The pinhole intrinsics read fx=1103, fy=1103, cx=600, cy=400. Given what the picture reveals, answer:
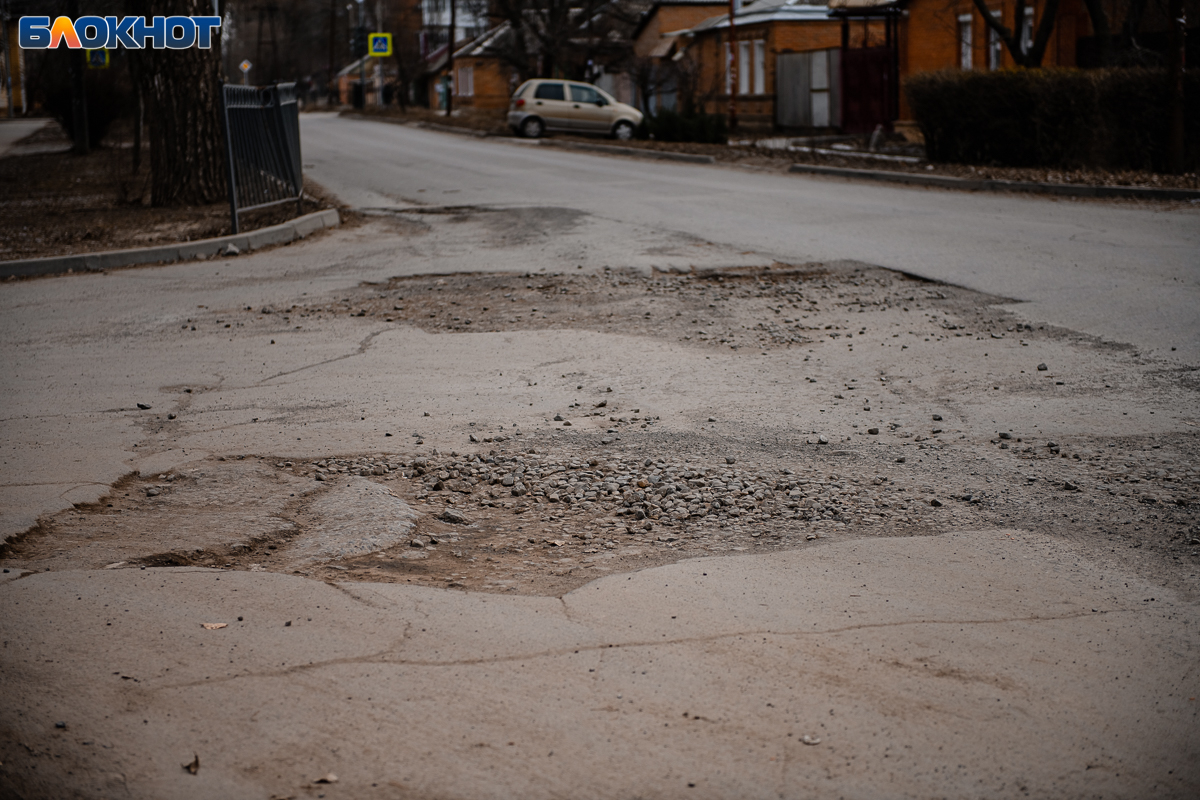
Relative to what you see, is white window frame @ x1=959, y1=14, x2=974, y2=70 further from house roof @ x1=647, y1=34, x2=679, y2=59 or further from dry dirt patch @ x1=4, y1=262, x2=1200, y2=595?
dry dirt patch @ x1=4, y1=262, x2=1200, y2=595

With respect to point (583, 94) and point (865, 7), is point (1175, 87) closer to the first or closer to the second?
point (865, 7)

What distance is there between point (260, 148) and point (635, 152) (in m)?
13.5

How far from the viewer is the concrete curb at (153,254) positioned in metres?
11.0

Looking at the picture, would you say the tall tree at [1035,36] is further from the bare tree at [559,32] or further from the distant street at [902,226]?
the bare tree at [559,32]

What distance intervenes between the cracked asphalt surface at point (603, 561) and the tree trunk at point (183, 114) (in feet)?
25.0

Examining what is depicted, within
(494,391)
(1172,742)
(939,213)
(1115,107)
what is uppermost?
(1115,107)

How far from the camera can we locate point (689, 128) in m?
27.2

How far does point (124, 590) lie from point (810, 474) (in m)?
2.83

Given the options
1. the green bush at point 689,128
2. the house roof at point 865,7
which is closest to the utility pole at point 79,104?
the green bush at point 689,128

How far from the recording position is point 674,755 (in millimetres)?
2748

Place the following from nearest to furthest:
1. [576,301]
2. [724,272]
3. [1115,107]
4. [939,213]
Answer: [576,301] → [724,272] → [939,213] → [1115,107]

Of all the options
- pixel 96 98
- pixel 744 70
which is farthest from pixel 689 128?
pixel 96 98

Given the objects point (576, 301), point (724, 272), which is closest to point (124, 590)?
point (576, 301)

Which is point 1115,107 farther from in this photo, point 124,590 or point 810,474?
point 124,590
